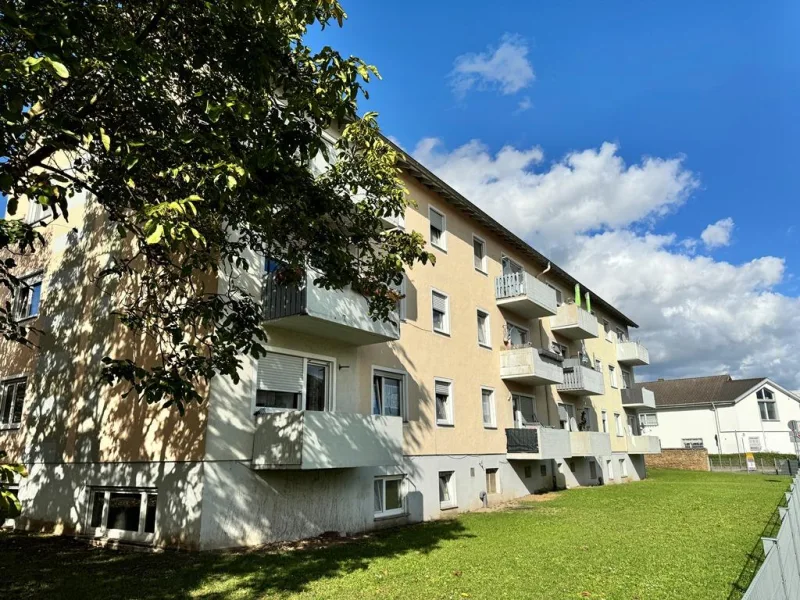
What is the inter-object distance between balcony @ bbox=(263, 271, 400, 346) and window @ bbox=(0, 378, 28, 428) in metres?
8.86

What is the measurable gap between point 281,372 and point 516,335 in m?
13.5

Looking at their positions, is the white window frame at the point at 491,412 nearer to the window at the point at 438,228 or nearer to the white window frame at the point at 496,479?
the white window frame at the point at 496,479

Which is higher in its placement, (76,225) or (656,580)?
(76,225)

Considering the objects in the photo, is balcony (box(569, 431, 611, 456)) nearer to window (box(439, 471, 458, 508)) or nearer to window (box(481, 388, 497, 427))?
window (box(481, 388, 497, 427))

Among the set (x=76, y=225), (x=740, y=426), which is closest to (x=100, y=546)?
(x=76, y=225)

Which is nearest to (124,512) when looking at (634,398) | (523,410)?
(523,410)

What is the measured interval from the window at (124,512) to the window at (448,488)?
8.55m

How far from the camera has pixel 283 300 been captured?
1214cm

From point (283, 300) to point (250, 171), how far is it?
240 inches

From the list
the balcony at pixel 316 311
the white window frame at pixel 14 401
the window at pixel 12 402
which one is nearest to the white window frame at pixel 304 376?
the balcony at pixel 316 311

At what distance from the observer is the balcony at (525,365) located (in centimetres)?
2103

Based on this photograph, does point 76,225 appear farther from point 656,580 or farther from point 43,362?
point 656,580

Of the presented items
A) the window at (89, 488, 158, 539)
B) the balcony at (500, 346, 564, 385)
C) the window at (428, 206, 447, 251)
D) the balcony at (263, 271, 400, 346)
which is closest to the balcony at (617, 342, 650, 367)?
the balcony at (500, 346, 564, 385)

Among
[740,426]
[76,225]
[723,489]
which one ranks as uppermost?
[76,225]
